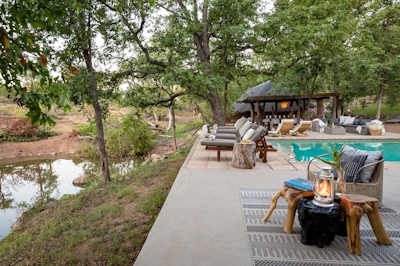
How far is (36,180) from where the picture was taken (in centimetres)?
1065

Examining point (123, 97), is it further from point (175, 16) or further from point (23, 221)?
point (23, 221)

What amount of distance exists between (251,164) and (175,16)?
6.81m

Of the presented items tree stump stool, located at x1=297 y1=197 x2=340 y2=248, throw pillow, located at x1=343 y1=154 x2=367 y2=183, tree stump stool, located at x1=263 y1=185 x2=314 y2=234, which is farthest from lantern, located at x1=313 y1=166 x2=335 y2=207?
throw pillow, located at x1=343 y1=154 x2=367 y2=183

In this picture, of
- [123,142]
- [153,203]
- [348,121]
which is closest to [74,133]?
[123,142]

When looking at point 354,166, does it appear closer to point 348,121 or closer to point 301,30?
point 301,30

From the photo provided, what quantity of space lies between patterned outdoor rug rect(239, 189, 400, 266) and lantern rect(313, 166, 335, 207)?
41 centimetres

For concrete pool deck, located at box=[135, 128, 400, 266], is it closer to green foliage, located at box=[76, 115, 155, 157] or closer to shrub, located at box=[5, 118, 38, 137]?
green foliage, located at box=[76, 115, 155, 157]

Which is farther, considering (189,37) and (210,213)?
(189,37)

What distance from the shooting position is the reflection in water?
7512 millimetres

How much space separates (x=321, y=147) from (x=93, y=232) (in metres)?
8.05

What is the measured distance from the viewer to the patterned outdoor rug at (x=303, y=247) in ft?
6.95

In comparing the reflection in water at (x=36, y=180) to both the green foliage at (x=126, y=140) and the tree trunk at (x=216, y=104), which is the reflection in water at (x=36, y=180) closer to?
the green foliage at (x=126, y=140)

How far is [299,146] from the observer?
9680 millimetres

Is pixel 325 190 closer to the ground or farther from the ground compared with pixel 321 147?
farther from the ground
